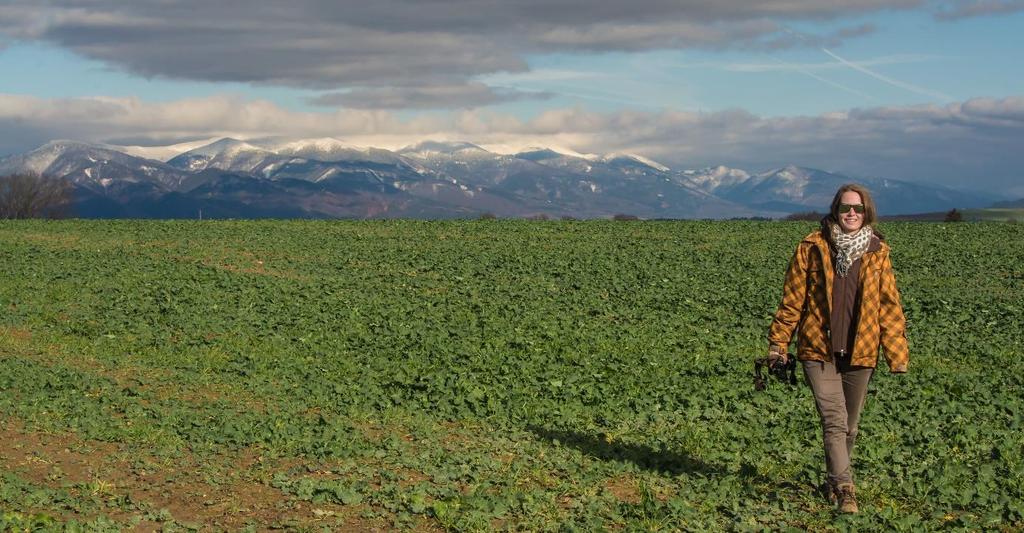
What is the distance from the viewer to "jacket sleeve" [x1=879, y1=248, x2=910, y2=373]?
1145 cm

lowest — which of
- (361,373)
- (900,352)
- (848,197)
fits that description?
(361,373)

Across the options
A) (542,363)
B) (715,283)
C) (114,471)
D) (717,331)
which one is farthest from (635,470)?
(715,283)

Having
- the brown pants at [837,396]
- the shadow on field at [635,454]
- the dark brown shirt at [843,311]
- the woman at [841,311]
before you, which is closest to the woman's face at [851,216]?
the woman at [841,311]

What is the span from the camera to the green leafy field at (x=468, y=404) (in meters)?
12.6

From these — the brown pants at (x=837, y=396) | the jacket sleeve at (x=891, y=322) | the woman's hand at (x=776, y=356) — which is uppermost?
the jacket sleeve at (x=891, y=322)

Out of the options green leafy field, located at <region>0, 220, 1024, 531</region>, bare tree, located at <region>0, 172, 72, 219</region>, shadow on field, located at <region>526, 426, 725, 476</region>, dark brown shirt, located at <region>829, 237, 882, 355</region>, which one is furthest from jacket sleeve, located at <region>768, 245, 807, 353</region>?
bare tree, located at <region>0, 172, 72, 219</region>

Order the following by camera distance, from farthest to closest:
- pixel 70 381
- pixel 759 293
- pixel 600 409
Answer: pixel 759 293, pixel 70 381, pixel 600 409

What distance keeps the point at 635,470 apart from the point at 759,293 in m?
22.2

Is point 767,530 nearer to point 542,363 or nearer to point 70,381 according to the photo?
point 542,363

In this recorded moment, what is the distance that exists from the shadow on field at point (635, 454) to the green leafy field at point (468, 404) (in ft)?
0.27

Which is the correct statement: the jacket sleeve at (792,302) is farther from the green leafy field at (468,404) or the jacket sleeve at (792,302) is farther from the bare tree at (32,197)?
the bare tree at (32,197)

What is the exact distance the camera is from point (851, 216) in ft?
36.6

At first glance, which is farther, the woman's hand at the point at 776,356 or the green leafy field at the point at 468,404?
the green leafy field at the point at 468,404

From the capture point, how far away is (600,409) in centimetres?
1892
